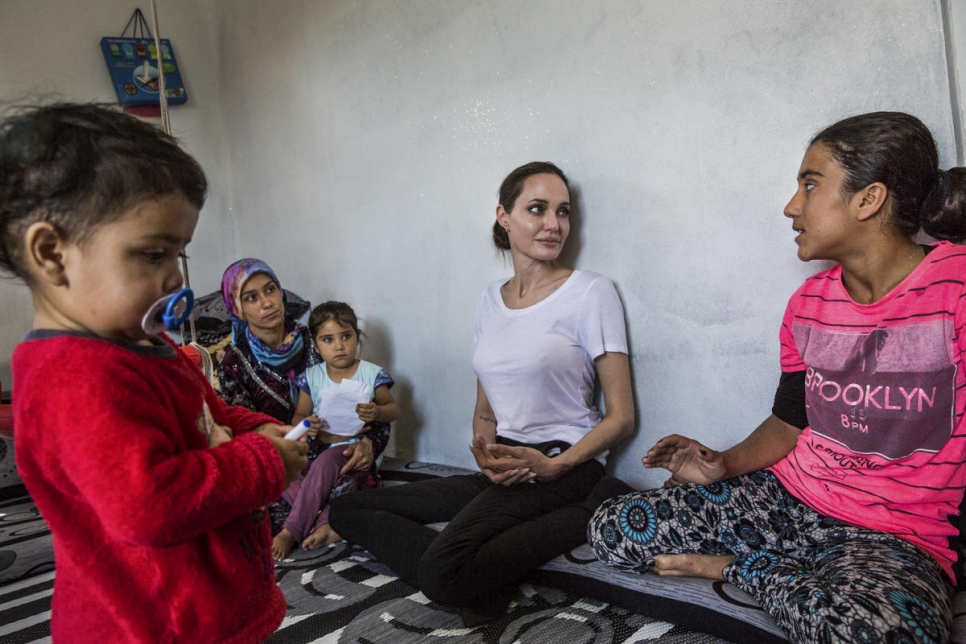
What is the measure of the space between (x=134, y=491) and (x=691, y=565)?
1.13 metres

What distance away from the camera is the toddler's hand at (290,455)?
Answer: 80 centimetres

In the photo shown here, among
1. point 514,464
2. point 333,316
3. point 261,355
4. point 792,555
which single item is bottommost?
point 792,555

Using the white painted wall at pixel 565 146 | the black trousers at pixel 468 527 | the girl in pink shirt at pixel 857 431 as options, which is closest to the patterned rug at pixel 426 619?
the black trousers at pixel 468 527

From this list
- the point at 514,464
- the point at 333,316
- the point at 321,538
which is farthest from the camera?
the point at 333,316

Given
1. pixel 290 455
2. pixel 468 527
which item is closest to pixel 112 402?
pixel 290 455

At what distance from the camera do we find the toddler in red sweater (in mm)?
680

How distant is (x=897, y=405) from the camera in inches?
47.4

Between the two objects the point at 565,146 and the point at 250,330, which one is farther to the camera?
the point at 250,330

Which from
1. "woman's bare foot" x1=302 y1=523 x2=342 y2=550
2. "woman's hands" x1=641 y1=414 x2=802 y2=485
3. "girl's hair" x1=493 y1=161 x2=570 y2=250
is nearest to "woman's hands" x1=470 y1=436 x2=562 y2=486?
"woman's hands" x1=641 y1=414 x2=802 y2=485

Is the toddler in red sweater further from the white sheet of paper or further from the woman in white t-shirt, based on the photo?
the white sheet of paper

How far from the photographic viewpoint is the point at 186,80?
10.8 ft

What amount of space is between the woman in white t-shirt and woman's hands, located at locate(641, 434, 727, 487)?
28 centimetres

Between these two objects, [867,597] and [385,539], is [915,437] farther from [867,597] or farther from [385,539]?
[385,539]

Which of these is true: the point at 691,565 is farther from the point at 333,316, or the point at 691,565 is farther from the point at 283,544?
the point at 333,316
